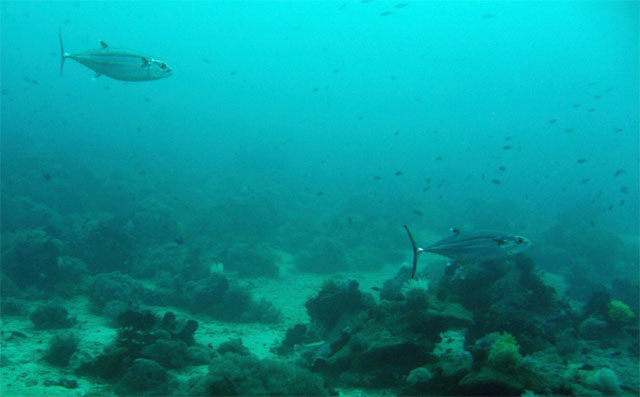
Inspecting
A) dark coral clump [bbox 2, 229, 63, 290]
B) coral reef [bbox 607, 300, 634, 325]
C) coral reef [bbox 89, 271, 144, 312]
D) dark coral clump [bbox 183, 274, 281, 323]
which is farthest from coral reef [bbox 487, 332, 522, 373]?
dark coral clump [bbox 2, 229, 63, 290]

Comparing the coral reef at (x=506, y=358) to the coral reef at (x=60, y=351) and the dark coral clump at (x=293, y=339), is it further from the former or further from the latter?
the coral reef at (x=60, y=351)

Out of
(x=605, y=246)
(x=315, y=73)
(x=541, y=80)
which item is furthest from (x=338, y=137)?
(x=605, y=246)

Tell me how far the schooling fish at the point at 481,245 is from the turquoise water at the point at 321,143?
1664 mm

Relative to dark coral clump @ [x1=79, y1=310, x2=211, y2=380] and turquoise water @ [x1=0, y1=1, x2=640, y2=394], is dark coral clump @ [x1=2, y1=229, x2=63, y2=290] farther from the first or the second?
dark coral clump @ [x1=79, y1=310, x2=211, y2=380]

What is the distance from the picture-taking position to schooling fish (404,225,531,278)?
13.4 feet

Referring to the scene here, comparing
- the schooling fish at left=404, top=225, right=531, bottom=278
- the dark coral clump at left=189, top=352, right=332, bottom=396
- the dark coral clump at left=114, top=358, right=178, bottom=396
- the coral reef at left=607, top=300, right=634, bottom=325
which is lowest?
the dark coral clump at left=114, top=358, right=178, bottom=396

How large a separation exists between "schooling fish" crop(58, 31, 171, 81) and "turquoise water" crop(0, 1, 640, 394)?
397cm

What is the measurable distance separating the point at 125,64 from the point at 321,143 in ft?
344

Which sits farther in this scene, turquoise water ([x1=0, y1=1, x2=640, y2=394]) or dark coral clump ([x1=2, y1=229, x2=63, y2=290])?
turquoise water ([x1=0, y1=1, x2=640, y2=394])

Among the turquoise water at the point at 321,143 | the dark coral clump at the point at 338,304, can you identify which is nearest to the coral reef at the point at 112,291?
the turquoise water at the point at 321,143

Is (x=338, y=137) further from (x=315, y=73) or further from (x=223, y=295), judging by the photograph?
(x=223, y=295)

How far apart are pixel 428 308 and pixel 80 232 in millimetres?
12679

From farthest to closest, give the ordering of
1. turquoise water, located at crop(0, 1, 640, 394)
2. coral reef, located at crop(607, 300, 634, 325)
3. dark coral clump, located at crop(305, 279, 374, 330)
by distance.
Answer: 1. turquoise water, located at crop(0, 1, 640, 394)
2. dark coral clump, located at crop(305, 279, 374, 330)
3. coral reef, located at crop(607, 300, 634, 325)

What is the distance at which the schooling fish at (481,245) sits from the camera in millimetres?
4070
